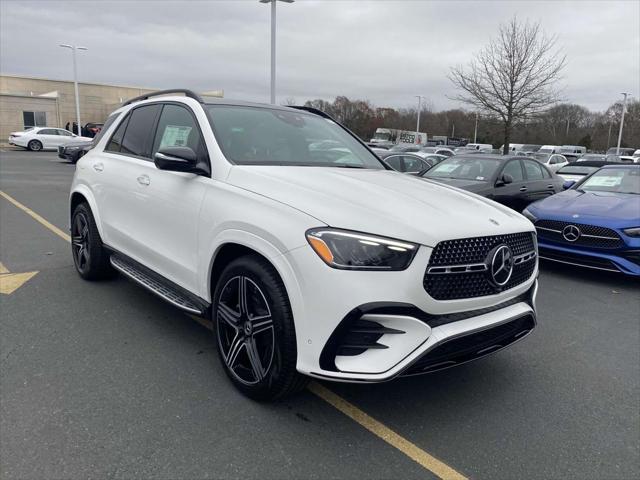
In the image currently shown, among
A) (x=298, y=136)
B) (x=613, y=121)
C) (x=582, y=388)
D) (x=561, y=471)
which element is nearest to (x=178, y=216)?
(x=298, y=136)

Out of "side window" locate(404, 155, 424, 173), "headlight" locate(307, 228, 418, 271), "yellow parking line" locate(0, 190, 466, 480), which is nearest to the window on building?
"side window" locate(404, 155, 424, 173)

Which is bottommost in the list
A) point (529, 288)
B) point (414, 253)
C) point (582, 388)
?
point (582, 388)

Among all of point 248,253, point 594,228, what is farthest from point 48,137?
point 248,253

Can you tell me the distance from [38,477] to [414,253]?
2073mm

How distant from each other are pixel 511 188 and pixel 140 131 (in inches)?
269

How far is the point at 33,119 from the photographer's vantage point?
43.8 metres

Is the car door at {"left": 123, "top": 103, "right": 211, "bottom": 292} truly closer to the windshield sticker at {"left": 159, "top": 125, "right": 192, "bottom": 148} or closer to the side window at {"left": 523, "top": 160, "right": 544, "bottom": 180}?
the windshield sticker at {"left": 159, "top": 125, "right": 192, "bottom": 148}

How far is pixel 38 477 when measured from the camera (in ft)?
7.56

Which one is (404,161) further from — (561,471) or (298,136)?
(561,471)

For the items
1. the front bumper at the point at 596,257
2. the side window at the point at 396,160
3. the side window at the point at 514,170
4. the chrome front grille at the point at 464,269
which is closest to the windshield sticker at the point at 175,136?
the chrome front grille at the point at 464,269

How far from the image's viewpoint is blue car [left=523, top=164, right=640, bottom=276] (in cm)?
588

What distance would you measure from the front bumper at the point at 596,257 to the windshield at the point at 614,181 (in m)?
1.66

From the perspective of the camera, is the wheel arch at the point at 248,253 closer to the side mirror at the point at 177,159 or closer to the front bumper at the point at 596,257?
the side mirror at the point at 177,159

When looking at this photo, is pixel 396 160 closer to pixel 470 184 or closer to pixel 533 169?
pixel 533 169
